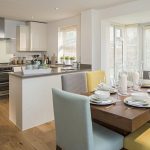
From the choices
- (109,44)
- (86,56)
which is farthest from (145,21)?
(86,56)

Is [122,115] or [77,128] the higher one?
[122,115]

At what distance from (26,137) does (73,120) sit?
4.93ft

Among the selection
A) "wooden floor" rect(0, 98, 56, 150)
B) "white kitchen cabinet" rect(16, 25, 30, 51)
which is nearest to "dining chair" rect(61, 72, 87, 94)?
"wooden floor" rect(0, 98, 56, 150)

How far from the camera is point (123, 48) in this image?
4.77 metres

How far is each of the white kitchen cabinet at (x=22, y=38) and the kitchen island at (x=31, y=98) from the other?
101 inches

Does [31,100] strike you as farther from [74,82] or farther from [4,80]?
[4,80]

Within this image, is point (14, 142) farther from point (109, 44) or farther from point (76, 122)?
point (109, 44)

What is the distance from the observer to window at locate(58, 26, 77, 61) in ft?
16.5

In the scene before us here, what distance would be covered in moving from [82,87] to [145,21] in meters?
2.56

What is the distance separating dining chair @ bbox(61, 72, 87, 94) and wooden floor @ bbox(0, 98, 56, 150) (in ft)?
2.58

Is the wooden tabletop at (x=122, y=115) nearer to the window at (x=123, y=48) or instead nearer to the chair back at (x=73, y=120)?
the chair back at (x=73, y=120)

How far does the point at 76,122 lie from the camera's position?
145 cm

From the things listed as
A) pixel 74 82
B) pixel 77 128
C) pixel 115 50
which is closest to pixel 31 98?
pixel 74 82

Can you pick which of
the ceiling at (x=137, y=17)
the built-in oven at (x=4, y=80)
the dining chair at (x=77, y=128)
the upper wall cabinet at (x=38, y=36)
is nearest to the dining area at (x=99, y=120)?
the dining chair at (x=77, y=128)
